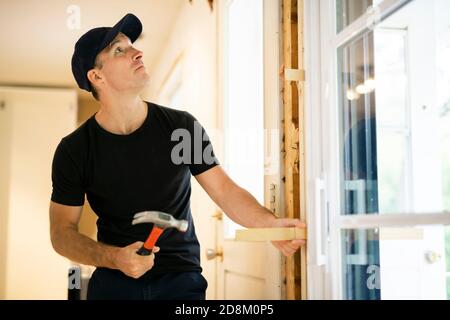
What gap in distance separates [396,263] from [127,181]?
0.77m

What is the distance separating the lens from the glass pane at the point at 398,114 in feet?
3.28

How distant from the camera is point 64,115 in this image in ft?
5.98

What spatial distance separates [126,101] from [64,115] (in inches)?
16.2

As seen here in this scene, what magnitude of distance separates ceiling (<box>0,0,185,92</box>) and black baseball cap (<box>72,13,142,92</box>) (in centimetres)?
6

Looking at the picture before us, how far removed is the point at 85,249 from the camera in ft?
4.70

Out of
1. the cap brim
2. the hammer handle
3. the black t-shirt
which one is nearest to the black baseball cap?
the cap brim

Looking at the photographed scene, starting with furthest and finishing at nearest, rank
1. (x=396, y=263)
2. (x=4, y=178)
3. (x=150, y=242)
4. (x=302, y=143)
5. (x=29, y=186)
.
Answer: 1. (x=4, y=178)
2. (x=29, y=186)
3. (x=302, y=143)
4. (x=150, y=242)
5. (x=396, y=263)

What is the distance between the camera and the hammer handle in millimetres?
1237

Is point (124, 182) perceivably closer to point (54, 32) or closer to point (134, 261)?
point (134, 261)

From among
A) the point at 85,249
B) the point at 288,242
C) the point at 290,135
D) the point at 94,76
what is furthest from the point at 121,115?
the point at 288,242

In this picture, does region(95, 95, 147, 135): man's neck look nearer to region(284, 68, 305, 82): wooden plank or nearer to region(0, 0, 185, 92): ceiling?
region(0, 0, 185, 92): ceiling

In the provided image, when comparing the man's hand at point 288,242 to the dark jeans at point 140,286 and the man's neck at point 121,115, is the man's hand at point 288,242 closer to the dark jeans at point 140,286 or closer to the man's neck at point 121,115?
the dark jeans at point 140,286
